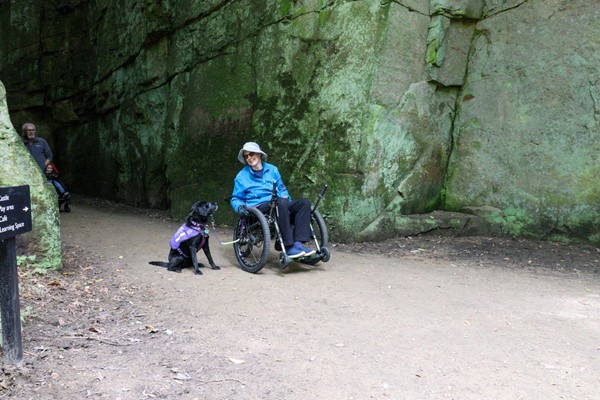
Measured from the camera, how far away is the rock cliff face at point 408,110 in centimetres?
652

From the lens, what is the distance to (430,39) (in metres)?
6.89

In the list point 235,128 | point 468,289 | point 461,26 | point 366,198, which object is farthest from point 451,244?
point 235,128

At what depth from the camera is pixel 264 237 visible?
16.0 ft

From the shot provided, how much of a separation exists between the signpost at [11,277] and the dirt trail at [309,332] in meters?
0.14

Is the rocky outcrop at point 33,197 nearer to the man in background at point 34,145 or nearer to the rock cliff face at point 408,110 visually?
the rock cliff face at point 408,110

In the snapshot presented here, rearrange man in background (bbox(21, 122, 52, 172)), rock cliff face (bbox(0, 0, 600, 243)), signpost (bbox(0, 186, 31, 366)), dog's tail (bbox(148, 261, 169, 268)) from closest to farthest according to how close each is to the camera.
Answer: signpost (bbox(0, 186, 31, 366))
dog's tail (bbox(148, 261, 169, 268))
rock cliff face (bbox(0, 0, 600, 243))
man in background (bbox(21, 122, 52, 172))

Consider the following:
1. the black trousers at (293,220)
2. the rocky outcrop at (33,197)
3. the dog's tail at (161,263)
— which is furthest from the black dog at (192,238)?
the rocky outcrop at (33,197)

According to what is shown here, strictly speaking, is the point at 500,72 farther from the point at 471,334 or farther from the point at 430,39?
the point at 471,334

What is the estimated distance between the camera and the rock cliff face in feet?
21.4

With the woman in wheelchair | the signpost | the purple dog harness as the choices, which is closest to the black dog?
the purple dog harness

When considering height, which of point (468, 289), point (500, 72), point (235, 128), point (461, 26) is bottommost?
point (468, 289)

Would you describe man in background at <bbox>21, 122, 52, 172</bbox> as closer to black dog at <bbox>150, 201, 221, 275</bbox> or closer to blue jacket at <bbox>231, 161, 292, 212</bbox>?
black dog at <bbox>150, 201, 221, 275</bbox>

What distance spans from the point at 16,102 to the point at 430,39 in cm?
1356

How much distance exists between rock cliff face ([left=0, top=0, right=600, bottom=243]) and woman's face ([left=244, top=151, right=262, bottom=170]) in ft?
5.14
